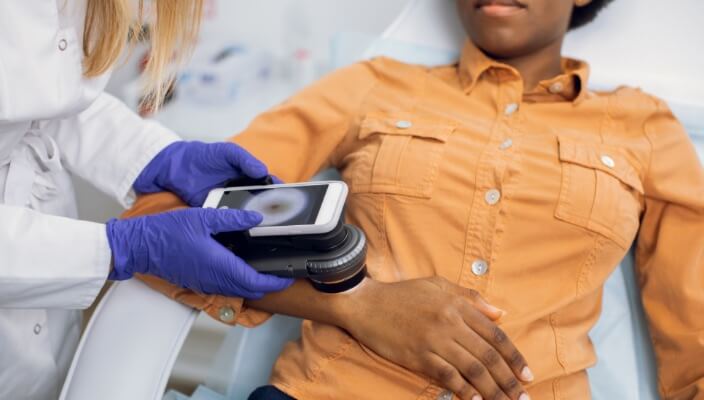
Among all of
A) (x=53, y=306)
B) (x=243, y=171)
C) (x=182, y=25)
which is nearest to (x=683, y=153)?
(x=243, y=171)

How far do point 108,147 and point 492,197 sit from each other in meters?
0.61

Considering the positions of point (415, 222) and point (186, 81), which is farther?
point (186, 81)

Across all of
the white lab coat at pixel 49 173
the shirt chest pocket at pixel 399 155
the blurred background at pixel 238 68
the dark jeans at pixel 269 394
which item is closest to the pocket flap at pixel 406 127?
the shirt chest pocket at pixel 399 155

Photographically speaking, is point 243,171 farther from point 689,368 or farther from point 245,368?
point 689,368

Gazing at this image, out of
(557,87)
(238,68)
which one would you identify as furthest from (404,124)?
(238,68)

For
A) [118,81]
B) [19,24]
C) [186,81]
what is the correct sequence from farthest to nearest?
[118,81]
[186,81]
[19,24]

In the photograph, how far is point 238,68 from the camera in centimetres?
185

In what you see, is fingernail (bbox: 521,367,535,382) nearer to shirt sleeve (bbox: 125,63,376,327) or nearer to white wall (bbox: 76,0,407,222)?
shirt sleeve (bbox: 125,63,376,327)

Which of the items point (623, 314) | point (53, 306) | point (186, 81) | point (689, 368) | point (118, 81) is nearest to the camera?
point (53, 306)

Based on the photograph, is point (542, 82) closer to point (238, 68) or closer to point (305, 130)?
point (305, 130)

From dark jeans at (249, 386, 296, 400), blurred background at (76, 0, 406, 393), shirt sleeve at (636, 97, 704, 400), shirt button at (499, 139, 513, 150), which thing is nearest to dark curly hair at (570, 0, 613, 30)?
shirt sleeve at (636, 97, 704, 400)

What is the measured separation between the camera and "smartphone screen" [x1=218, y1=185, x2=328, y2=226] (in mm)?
935

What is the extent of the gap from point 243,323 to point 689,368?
0.66 m

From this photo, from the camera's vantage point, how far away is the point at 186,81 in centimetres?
185
